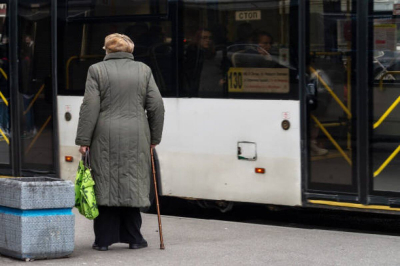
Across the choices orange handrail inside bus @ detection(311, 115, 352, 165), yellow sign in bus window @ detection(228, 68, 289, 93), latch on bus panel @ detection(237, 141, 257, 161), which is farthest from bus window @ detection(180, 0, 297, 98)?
latch on bus panel @ detection(237, 141, 257, 161)

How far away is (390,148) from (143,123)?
2560 millimetres

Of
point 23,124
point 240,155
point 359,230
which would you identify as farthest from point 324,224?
point 23,124

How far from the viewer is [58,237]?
25.8 ft

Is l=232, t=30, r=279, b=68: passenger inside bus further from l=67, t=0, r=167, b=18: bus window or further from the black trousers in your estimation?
the black trousers

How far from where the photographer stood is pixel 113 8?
10844 mm

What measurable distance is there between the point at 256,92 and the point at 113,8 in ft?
6.85

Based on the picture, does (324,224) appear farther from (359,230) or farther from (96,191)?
(96,191)

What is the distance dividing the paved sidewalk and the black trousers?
4.3 inches

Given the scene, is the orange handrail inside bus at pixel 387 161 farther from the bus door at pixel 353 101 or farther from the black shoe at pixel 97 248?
the black shoe at pixel 97 248

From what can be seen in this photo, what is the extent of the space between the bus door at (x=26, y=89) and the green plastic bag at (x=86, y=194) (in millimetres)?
3419

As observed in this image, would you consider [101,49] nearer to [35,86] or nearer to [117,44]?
[35,86]

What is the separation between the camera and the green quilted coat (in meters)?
8.06

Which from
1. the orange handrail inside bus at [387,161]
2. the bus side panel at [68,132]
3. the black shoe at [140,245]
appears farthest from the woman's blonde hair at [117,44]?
the bus side panel at [68,132]

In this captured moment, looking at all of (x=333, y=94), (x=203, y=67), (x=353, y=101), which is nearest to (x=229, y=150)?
(x=203, y=67)
